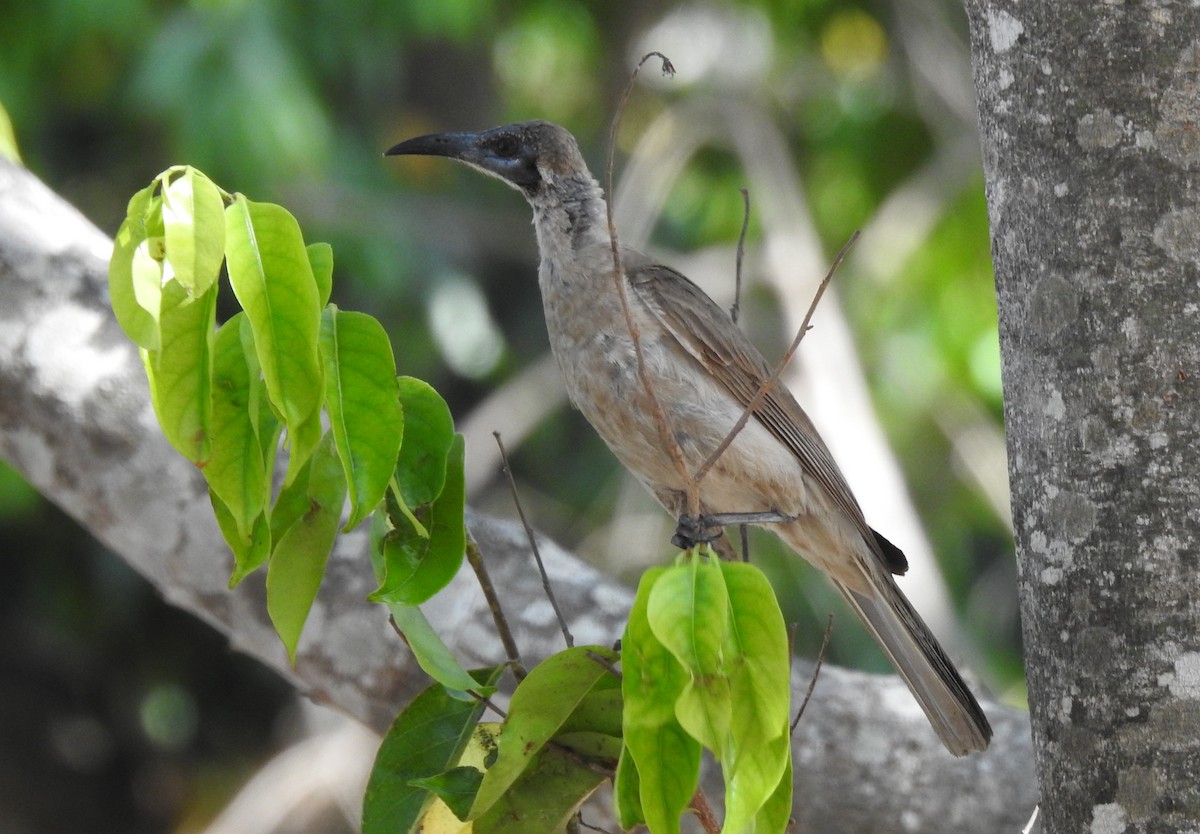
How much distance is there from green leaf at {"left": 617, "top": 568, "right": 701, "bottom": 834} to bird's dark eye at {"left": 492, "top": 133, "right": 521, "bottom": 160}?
193 cm

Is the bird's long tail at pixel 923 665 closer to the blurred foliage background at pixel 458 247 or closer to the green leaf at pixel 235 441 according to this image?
the green leaf at pixel 235 441

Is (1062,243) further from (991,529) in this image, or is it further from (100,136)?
(100,136)

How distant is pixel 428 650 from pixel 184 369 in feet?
1.43

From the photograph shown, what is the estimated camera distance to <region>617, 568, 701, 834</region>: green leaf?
4.21ft

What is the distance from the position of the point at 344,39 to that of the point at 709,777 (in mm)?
3886

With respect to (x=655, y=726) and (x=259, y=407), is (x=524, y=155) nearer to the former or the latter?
(x=259, y=407)

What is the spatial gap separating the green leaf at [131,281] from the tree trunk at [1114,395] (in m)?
1.03

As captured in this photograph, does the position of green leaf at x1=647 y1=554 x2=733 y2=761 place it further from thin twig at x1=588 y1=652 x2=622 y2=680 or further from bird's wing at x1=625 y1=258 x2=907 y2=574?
bird's wing at x1=625 y1=258 x2=907 y2=574

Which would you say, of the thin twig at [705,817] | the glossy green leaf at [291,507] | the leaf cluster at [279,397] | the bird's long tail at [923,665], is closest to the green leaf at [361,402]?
the leaf cluster at [279,397]

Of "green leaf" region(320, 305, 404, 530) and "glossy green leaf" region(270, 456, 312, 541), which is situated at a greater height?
"green leaf" region(320, 305, 404, 530)

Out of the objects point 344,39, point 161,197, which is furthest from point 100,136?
point 161,197

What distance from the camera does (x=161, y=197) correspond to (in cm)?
133

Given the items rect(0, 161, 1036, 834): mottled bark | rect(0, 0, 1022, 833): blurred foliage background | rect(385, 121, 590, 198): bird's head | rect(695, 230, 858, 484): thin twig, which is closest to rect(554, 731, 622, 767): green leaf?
rect(695, 230, 858, 484): thin twig

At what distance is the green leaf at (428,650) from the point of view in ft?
5.04
